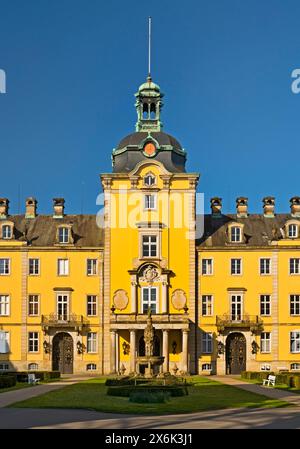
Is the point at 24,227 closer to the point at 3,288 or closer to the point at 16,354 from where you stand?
the point at 3,288

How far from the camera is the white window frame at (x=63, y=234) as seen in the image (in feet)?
229

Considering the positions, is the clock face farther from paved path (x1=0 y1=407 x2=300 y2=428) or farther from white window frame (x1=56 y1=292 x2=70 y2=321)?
paved path (x1=0 y1=407 x2=300 y2=428)

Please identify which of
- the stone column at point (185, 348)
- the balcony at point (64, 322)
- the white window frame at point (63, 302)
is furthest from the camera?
the white window frame at point (63, 302)

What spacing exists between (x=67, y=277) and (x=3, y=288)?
222 inches

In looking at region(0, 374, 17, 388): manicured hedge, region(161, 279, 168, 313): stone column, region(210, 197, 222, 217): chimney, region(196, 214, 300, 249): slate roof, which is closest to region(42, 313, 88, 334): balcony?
region(161, 279, 168, 313): stone column

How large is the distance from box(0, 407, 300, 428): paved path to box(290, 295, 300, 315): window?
3726 cm

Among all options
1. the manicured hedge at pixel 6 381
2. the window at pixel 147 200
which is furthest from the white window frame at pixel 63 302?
the manicured hedge at pixel 6 381

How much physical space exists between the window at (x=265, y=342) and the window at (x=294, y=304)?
112 inches

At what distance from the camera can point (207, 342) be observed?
67625mm

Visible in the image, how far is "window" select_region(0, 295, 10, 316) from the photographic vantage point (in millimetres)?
68625

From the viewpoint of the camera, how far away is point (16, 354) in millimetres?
68125

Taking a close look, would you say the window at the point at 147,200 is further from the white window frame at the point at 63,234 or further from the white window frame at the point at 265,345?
the white window frame at the point at 265,345

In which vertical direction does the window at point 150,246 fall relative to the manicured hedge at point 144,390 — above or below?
above

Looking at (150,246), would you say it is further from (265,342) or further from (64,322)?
(265,342)
